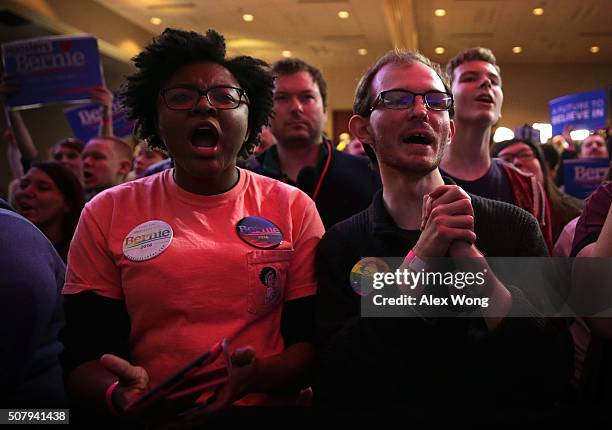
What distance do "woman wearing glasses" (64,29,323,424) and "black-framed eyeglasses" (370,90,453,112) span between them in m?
0.30

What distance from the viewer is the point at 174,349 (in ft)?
3.83

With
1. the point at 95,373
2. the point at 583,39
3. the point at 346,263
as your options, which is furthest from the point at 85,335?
the point at 583,39

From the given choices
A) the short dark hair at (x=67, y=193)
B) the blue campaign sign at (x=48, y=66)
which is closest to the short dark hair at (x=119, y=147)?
the blue campaign sign at (x=48, y=66)

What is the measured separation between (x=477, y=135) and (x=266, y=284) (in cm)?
138

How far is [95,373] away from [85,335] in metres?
0.08

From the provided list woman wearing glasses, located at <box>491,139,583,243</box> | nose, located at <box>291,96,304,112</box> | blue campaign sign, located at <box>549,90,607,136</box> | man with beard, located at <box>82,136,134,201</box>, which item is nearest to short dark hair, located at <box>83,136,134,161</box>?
man with beard, located at <box>82,136,134,201</box>

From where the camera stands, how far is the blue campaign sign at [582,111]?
5.00m

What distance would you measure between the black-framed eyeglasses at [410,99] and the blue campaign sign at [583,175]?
8.40 ft

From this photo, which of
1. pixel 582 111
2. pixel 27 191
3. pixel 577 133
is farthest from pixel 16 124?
pixel 577 133

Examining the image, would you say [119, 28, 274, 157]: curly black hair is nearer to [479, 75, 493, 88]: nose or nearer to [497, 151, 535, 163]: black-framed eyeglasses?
[479, 75, 493, 88]: nose

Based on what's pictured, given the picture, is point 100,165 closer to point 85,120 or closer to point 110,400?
point 85,120

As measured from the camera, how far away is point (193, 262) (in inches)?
46.4

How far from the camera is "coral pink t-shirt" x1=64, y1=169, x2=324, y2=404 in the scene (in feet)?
3.83

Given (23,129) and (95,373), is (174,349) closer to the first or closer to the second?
(95,373)
